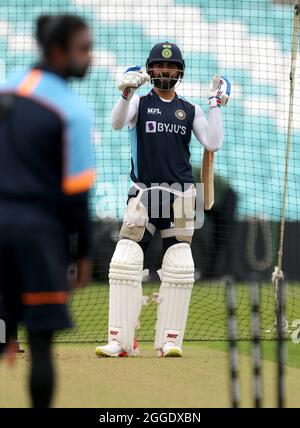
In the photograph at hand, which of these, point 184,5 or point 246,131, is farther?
point 246,131

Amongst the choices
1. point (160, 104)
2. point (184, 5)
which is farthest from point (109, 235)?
point (160, 104)

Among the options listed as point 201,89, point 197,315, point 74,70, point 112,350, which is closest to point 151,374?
point 112,350

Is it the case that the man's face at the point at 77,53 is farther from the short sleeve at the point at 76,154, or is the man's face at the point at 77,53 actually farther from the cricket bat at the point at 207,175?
the cricket bat at the point at 207,175

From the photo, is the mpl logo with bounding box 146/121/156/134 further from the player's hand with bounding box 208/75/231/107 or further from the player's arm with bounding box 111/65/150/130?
the player's hand with bounding box 208/75/231/107

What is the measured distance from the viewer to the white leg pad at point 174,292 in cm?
788

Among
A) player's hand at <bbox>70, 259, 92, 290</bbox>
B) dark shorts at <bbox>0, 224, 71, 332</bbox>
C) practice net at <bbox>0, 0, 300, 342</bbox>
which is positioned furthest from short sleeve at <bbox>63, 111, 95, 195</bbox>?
practice net at <bbox>0, 0, 300, 342</bbox>

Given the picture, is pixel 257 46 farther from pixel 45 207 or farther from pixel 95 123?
pixel 45 207

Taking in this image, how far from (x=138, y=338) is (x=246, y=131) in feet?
13.1

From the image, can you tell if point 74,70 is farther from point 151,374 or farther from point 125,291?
point 125,291

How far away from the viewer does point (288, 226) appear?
16.3m

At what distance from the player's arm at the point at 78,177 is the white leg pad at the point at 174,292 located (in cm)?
327

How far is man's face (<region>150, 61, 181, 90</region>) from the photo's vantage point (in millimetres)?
7914

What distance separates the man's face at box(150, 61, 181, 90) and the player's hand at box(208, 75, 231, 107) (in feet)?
0.92

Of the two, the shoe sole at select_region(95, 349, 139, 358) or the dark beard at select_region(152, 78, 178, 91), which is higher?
the dark beard at select_region(152, 78, 178, 91)
